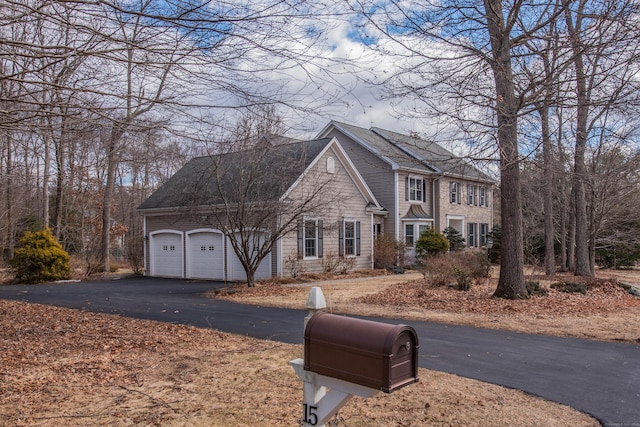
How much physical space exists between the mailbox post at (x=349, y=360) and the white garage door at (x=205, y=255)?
18.5 m

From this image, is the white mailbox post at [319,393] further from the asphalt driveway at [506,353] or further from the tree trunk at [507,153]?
the tree trunk at [507,153]

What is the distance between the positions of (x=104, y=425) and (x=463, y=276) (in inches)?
453

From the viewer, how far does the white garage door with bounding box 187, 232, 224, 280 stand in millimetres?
21391

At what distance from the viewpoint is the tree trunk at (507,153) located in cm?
Answer: 1070

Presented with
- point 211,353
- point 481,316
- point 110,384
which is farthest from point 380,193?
point 110,384

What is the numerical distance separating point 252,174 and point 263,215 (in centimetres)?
152

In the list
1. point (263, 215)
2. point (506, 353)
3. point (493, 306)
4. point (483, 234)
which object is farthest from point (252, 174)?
point (483, 234)

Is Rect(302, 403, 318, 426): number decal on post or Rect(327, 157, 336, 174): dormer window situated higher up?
Rect(327, 157, 336, 174): dormer window

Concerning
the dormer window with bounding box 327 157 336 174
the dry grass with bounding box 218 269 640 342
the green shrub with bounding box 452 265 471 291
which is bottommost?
the dry grass with bounding box 218 269 640 342

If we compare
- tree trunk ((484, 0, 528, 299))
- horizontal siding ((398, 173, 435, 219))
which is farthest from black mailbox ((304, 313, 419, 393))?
horizontal siding ((398, 173, 435, 219))

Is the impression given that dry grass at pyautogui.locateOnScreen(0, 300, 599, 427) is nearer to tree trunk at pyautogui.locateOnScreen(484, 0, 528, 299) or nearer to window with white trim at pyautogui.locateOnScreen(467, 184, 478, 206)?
tree trunk at pyautogui.locateOnScreen(484, 0, 528, 299)

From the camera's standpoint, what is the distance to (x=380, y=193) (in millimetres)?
27875

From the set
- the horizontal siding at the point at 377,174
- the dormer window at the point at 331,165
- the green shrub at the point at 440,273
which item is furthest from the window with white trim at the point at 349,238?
the green shrub at the point at 440,273

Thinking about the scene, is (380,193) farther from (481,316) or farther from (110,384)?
(110,384)
